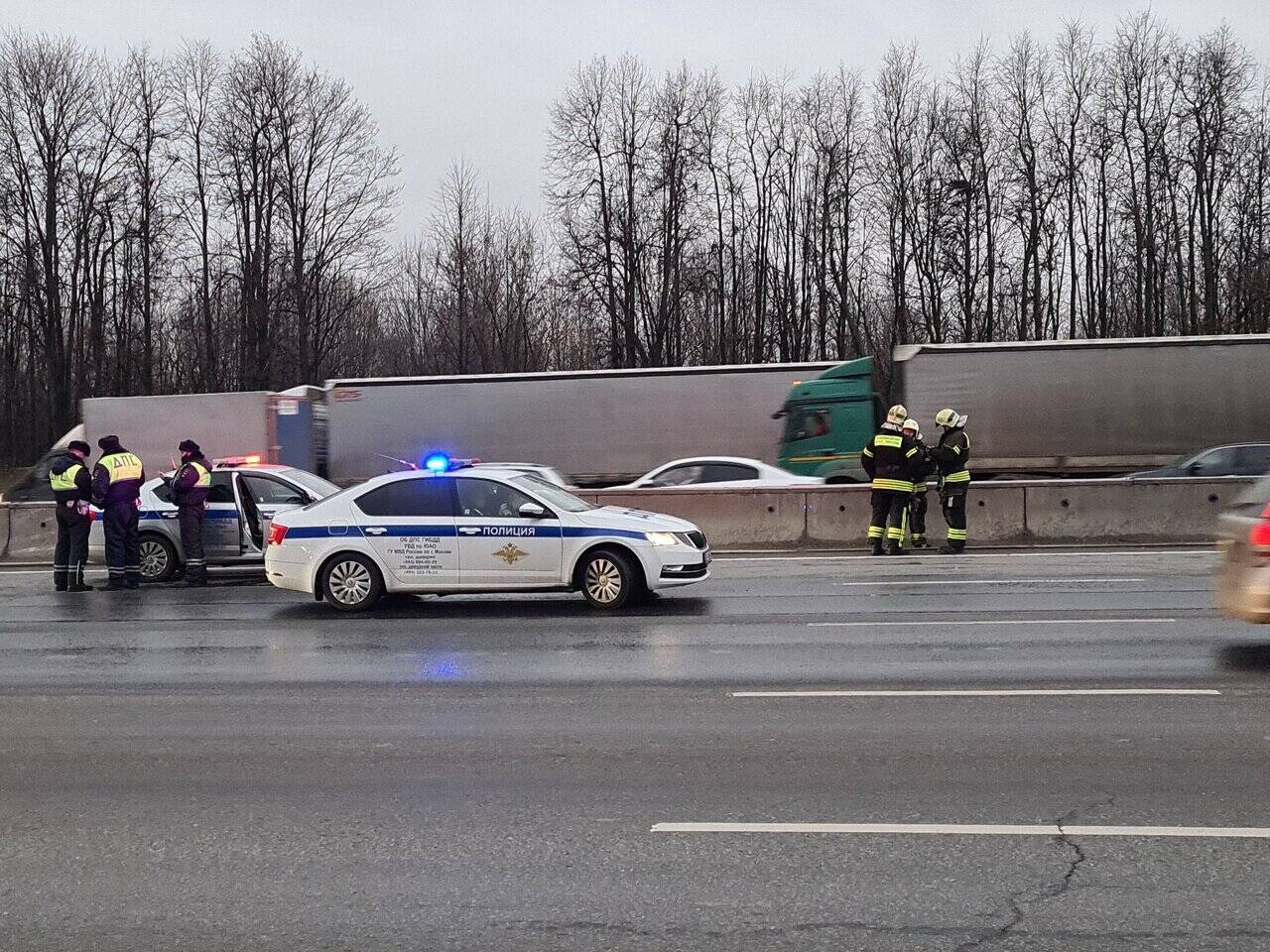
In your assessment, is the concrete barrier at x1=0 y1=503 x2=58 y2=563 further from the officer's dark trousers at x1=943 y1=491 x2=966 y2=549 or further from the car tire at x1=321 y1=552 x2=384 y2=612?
the officer's dark trousers at x1=943 y1=491 x2=966 y2=549

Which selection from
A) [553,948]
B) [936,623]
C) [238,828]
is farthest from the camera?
[936,623]

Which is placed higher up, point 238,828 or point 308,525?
point 308,525

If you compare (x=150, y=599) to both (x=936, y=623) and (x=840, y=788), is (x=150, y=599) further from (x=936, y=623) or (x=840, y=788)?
(x=840, y=788)

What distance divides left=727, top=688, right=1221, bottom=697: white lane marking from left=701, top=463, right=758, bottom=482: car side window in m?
12.3

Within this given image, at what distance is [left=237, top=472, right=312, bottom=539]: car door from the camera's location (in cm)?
1659

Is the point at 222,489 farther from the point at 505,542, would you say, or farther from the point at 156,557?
the point at 505,542

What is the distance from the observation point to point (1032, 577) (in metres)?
14.9

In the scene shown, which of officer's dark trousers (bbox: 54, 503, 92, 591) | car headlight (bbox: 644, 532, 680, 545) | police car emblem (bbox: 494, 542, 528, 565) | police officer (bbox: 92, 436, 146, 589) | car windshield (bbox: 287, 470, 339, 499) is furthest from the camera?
car windshield (bbox: 287, 470, 339, 499)

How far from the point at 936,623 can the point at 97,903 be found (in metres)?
8.07

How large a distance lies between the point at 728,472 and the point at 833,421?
5.17 metres

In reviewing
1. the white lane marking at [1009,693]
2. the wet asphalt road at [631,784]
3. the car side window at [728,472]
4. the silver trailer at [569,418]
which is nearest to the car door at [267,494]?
the wet asphalt road at [631,784]

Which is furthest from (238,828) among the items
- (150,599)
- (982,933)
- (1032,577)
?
(1032,577)

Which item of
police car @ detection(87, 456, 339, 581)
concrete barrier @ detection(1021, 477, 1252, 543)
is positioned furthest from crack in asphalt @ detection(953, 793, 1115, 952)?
concrete barrier @ detection(1021, 477, 1252, 543)

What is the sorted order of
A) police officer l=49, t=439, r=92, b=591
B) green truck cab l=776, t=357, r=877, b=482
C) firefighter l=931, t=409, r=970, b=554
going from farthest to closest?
1. green truck cab l=776, t=357, r=877, b=482
2. firefighter l=931, t=409, r=970, b=554
3. police officer l=49, t=439, r=92, b=591
